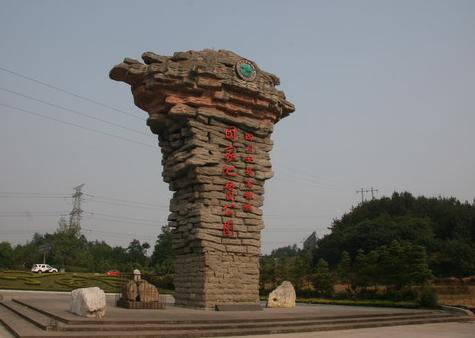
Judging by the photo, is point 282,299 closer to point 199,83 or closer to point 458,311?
point 458,311

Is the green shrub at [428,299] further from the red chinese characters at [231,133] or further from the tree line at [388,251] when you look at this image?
the red chinese characters at [231,133]

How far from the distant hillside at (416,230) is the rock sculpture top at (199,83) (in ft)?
81.3

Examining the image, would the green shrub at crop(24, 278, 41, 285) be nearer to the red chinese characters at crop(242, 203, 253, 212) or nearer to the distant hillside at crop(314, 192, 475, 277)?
the red chinese characters at crop(242, 203, 253, 212)

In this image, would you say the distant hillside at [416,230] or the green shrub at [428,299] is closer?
the green shrub at [428,299]

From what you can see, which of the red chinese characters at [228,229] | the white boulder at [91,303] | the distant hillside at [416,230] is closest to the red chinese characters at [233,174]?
the red chinese characters at [228,229]

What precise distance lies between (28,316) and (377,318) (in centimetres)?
917

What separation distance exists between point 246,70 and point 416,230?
28.8 metres

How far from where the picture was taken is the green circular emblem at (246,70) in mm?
14961

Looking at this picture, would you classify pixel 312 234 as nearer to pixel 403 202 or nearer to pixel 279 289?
pixel 403 202

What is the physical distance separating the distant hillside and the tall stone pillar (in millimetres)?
24193

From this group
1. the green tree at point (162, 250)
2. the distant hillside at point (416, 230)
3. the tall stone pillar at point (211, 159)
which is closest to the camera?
the tall stone pillar at point (211, 159)

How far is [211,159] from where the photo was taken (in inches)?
554

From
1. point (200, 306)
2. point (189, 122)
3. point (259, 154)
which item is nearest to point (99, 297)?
point (200, 306)

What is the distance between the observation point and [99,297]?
9141 mm
